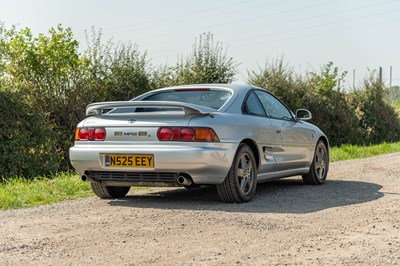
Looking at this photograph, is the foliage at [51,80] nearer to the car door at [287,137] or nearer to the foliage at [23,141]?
the foliage at [23,141]

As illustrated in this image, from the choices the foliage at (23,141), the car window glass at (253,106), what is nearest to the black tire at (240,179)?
the car window glass at (253,106)

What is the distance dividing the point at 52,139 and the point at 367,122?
14715mm

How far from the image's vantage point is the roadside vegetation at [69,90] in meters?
13.3

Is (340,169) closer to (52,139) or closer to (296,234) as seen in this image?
(52,139)

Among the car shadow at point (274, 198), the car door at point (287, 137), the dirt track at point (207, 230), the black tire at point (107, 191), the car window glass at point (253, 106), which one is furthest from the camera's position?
the car door at point (287, 137)

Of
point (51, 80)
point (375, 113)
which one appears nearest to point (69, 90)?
Answer: point (51, 80)

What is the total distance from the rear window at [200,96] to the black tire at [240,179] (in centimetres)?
71

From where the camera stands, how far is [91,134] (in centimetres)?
811

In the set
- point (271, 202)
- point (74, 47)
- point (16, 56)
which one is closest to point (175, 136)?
point (271, 202)

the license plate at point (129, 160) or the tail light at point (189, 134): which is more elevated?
the tail light at point (189, 134)

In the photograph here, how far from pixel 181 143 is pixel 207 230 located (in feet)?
5.13

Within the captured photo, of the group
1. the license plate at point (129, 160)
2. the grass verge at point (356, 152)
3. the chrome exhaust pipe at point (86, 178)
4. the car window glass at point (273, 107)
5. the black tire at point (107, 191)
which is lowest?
the grass verge at point (356, 152)

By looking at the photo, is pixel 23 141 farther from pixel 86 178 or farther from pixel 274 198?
pixel 274 198

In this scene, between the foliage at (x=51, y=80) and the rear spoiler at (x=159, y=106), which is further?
the foliage at (x=51, y=80)
